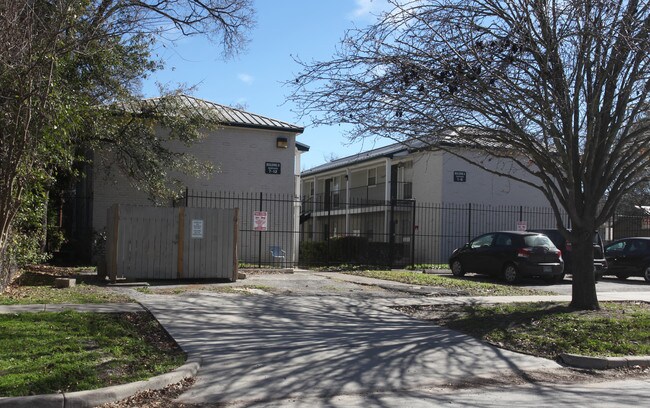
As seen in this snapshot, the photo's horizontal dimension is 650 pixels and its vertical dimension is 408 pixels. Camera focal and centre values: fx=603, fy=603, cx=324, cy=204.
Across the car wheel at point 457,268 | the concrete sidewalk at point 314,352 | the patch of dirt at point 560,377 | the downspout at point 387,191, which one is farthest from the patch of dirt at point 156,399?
the downspout at point 387,191

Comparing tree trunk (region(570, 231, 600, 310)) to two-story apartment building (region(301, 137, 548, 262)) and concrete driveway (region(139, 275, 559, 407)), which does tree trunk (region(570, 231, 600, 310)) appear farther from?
two-story apartment building (region(301, 137, 548, 262))

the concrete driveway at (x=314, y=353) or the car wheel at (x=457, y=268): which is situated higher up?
the car wheel at (x=457, y=268)

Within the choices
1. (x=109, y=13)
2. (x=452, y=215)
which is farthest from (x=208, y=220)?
(x=452, y=215)

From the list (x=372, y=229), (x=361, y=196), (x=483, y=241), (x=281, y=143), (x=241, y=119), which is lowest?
(x=483, y=241)

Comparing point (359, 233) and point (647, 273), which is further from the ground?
point (359, 233)

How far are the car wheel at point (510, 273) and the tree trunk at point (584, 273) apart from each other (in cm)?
598

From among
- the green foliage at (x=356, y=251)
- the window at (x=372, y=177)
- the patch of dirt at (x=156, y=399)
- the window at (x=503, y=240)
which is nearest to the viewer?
the patch of dirt at (x=156, y=399)

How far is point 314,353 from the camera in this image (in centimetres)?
785

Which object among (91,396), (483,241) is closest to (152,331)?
(91,396)

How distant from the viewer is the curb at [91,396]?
5.21m

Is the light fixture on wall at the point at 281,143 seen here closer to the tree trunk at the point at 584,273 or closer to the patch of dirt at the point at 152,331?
the tree trunk at the point at 584,273

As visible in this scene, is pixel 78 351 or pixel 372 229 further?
pixel 372 229

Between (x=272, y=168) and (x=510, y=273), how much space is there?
1015 cm

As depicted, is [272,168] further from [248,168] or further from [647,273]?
[647,273]
